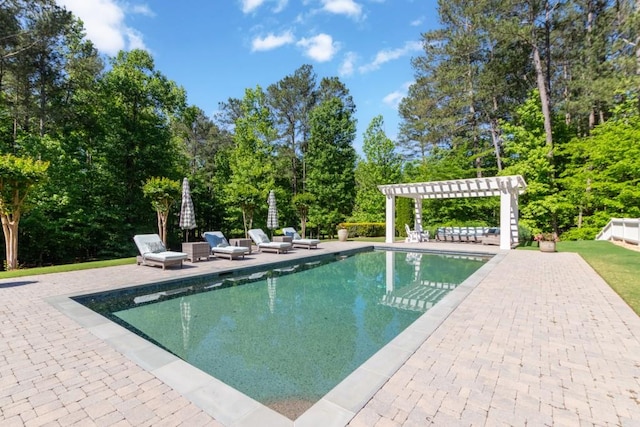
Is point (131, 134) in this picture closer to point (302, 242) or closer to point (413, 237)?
point (302, 242)

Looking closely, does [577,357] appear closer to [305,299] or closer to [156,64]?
[305,299]

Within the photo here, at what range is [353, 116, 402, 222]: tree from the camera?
2633cm

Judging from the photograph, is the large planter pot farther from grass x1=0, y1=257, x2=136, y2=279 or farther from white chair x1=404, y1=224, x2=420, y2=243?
grass x1=0, y1=257, x2=136, y2=279

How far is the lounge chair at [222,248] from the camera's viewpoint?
35.6ft

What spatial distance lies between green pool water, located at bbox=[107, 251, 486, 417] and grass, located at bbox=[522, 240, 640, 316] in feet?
10.7

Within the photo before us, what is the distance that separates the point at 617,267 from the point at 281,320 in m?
9.44

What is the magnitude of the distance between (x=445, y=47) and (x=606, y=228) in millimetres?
14371

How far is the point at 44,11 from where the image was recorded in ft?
46.0

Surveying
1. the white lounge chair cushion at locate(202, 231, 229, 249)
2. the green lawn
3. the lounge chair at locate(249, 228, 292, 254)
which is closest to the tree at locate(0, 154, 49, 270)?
the green lawn

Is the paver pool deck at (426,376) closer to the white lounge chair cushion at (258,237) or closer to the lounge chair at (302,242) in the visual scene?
the white lounge chair cushion at (258,237)

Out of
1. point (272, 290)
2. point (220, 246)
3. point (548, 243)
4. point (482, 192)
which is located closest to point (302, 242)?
point (220, 246)

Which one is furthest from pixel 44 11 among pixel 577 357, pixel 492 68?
pixel 492 68

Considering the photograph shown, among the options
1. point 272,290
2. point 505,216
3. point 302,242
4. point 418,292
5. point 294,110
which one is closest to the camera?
point 418,292

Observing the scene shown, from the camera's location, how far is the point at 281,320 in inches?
219
